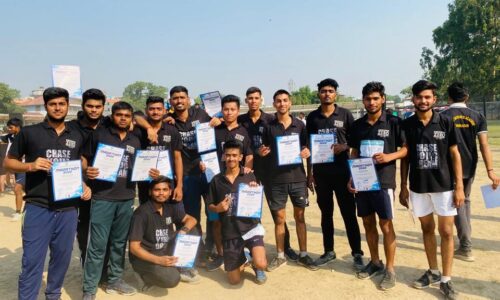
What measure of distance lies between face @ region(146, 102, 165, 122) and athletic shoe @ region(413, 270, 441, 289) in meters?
3.82

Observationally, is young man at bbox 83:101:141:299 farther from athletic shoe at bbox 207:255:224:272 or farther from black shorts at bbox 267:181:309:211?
black shorts at bbox 267:181:309:211

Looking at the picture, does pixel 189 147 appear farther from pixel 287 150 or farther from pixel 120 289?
pixel 120 289

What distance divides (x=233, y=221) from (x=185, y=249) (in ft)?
2.30

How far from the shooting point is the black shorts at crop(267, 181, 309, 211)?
4.81m

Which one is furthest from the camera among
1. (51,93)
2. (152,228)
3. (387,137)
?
(152,228)

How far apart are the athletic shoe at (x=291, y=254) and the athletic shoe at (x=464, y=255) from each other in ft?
7.54

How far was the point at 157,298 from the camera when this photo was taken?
13.5 feet

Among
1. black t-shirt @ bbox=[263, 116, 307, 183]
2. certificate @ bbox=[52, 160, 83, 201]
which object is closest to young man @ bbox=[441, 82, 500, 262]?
black t-shirt @ bbox=[263, 116, 307, 183]

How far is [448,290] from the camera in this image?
12.5 ft

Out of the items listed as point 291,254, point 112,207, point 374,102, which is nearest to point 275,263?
point 291,254

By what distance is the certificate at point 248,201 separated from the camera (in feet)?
14.1

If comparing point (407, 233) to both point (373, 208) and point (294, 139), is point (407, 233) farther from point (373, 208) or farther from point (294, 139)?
point (294, 139)

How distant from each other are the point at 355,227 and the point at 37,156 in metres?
3.97

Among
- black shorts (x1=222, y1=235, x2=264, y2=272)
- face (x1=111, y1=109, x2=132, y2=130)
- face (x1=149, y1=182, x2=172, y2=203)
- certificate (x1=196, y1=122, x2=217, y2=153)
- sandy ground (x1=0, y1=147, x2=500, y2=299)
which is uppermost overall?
face (x1=111, y1=109, x2=132, y2=130)
